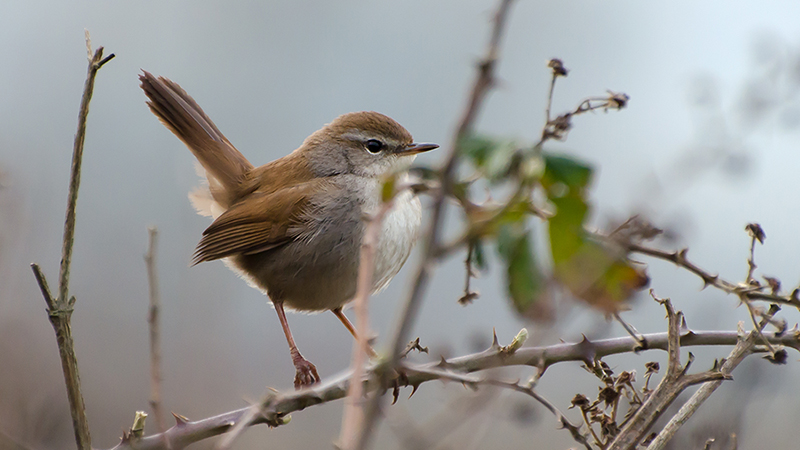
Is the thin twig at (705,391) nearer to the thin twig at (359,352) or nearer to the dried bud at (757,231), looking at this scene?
the dried bud at (757,231)

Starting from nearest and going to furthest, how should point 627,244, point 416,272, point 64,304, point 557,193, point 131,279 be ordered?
point 416,272 → point 557,193 → point 627,244 → point 64,304 → point 131,279

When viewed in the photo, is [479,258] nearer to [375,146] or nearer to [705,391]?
[705,391]

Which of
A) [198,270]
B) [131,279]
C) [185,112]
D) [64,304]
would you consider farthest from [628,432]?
[131,279]

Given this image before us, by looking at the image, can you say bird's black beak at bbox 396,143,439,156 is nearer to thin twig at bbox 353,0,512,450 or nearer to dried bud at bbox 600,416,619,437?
dried bud at bbox 600,416,619,437


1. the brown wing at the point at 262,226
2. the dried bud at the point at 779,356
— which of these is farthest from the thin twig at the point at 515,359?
the brown wing at the point at 262,226

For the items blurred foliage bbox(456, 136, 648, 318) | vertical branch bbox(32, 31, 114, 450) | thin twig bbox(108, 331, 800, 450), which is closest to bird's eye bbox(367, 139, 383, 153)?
thin twig bbox(108, 331, 800, 450)

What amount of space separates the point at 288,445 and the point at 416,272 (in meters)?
6.08

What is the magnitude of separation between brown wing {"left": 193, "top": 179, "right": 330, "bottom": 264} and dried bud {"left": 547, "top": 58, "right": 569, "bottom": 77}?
91.3 inches

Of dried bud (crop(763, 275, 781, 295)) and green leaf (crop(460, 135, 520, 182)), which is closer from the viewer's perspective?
green leaf (crop(460, 135, 520, 182))

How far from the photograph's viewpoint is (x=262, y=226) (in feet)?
12.6

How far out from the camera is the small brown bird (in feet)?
12.0

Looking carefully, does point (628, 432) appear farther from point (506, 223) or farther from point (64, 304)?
Answer: point (64, 304)

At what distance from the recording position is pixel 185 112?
4.30 metres

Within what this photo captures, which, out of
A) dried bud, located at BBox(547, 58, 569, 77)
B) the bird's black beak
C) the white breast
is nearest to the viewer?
dried bud, located at BBox(547, 58, 569, 77)
